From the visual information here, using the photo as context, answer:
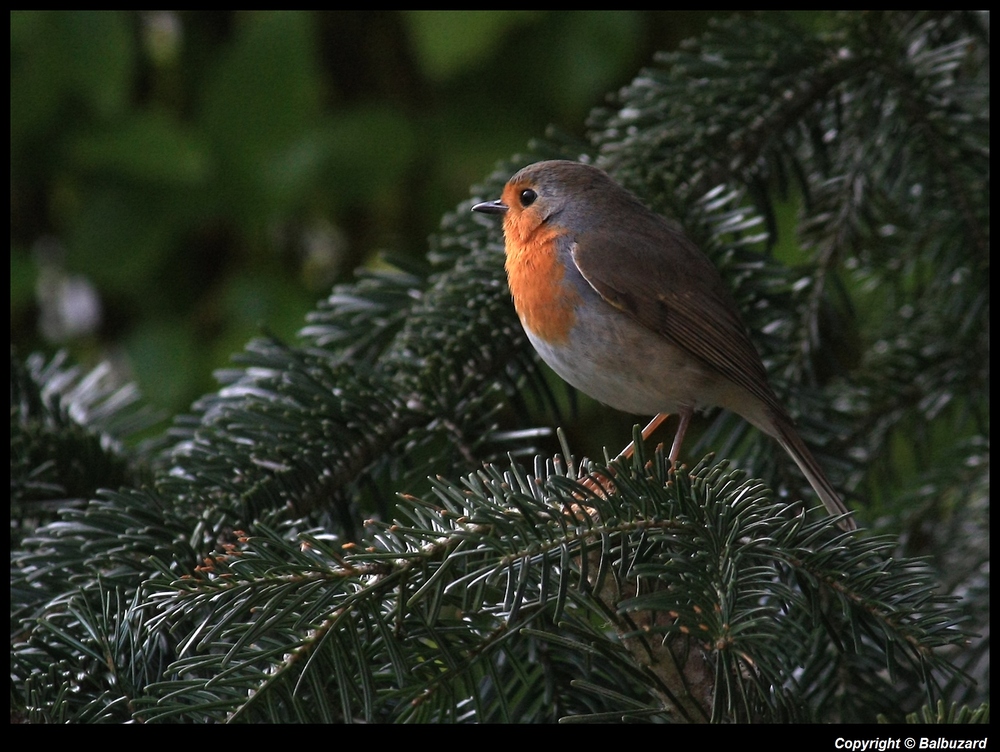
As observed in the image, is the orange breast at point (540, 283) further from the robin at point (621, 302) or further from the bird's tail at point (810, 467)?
the bird's tail at point (810, 467)

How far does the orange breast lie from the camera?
1592 millimetres

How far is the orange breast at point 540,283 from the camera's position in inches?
62.7

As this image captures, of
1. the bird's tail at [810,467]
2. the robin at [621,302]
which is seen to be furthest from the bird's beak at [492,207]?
the bird's tail at [810,467]

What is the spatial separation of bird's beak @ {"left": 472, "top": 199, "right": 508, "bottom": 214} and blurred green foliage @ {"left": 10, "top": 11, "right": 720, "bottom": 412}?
2.29 feet

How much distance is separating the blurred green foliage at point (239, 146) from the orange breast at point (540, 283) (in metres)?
0.77

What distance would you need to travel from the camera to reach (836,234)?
6.03 feet

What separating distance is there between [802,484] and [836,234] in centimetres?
50

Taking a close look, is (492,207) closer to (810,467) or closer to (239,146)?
(810,467)

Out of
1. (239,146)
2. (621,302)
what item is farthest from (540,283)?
(239,146)

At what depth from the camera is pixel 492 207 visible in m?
1.82

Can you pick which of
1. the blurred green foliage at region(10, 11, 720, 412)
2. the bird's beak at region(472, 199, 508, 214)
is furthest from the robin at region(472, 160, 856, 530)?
the blurred green foliage at region(10, 11, 720, 412)

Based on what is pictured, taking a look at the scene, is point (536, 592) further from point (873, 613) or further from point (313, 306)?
point (313, 306)

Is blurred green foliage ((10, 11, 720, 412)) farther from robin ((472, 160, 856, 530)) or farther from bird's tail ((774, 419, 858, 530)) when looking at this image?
bird's tail ((774, 419, 858, 530))

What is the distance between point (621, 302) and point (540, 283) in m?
0.19
